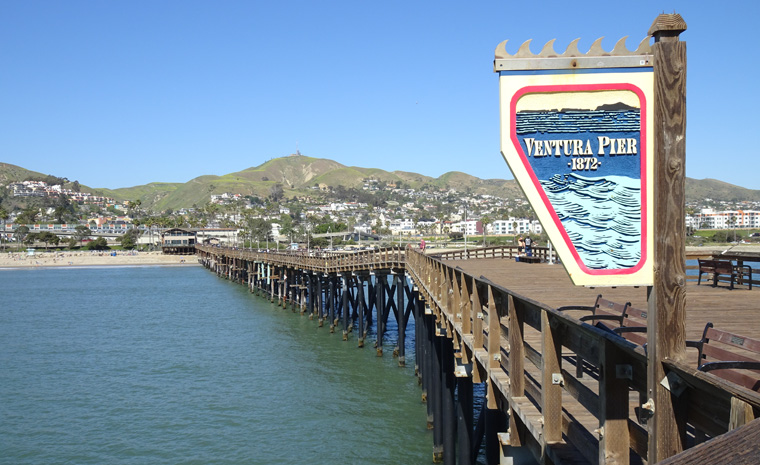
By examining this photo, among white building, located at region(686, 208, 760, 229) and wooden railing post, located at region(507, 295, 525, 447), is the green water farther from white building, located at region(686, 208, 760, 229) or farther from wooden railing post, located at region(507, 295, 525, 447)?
white building, located at region(686, 208, 760, 229)

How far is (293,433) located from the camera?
55.8ft

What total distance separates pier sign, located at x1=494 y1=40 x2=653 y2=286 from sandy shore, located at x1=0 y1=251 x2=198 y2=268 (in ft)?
382

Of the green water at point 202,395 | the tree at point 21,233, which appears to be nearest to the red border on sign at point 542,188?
the green water at point 202,395

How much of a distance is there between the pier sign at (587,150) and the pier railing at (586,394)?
1.37 feet

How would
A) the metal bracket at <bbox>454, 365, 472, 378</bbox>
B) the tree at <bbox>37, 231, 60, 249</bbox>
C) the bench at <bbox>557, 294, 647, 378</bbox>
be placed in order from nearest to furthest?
the bench at <bbox>557, 294, 647, 378</bbox> < the metal bracket at <bbox>454, 365, 472, 378</bbox> < the tree at <bbox>37, 231, 60, 249</bbox>

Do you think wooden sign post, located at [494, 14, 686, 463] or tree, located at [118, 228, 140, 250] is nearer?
wooden sign post, located at [494, 14, 686, 463]

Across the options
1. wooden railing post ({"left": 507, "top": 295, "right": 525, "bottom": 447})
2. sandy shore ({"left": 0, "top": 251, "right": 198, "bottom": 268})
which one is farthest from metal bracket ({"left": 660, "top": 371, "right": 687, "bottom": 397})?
sandy shore ({"left": 0, "top": 251, "right": 198, "bottom": 268})

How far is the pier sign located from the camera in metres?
3.23

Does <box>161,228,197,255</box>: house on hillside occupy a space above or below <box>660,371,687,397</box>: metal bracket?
below

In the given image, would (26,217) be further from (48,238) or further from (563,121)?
(563,121)

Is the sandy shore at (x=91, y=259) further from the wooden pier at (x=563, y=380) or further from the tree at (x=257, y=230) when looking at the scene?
the wooden pier at (x=563, y=380)

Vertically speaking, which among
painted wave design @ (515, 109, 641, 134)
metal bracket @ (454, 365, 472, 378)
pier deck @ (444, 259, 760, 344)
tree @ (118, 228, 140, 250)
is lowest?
tree @ (118, 228, 140, 250)

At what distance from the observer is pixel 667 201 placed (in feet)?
9.87

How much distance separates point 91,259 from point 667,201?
405 ft
